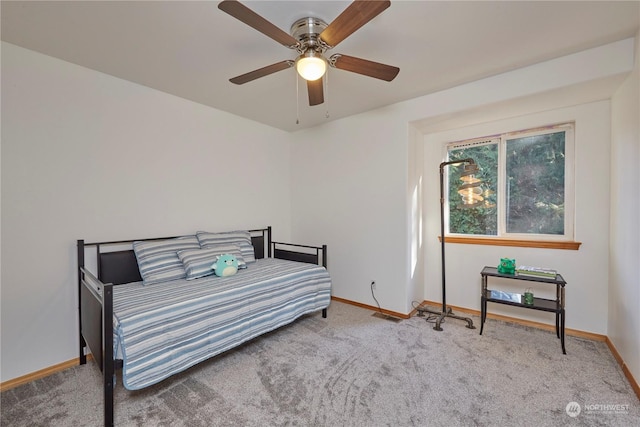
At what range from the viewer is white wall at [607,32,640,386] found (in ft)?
6.09

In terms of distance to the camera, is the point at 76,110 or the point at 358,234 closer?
the point at 76,110

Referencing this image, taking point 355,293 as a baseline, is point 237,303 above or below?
above

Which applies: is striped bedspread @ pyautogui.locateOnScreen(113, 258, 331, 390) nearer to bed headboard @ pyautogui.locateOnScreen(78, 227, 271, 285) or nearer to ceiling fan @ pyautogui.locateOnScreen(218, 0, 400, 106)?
bed headboard @ pyautogui.locateOnScreen(78, 227, 271, 285)

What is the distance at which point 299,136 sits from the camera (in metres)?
4.03

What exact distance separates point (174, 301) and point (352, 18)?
1.99 meters

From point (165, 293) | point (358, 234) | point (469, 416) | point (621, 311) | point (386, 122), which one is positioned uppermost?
point (386, 122)

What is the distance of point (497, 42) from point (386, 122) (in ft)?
4.27

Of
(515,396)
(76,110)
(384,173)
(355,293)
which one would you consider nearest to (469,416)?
(515,396)

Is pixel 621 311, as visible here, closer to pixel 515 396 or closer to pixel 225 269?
pixel 515 396

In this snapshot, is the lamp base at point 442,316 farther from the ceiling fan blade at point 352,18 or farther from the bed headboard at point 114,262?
the bed headboard at point 114,262

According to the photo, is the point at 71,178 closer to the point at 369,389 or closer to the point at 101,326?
the point at 101,326

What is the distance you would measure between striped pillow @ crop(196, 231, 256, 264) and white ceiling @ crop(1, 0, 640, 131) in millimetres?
1451

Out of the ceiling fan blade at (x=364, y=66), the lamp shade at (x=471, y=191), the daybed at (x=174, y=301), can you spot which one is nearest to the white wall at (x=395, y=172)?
the lamp shade at (x=471, y=191)

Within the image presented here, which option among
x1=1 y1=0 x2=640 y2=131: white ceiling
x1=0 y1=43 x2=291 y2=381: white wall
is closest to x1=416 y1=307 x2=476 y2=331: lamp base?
x1=1 y1=0 x2=640 y2=131: white ceiling
